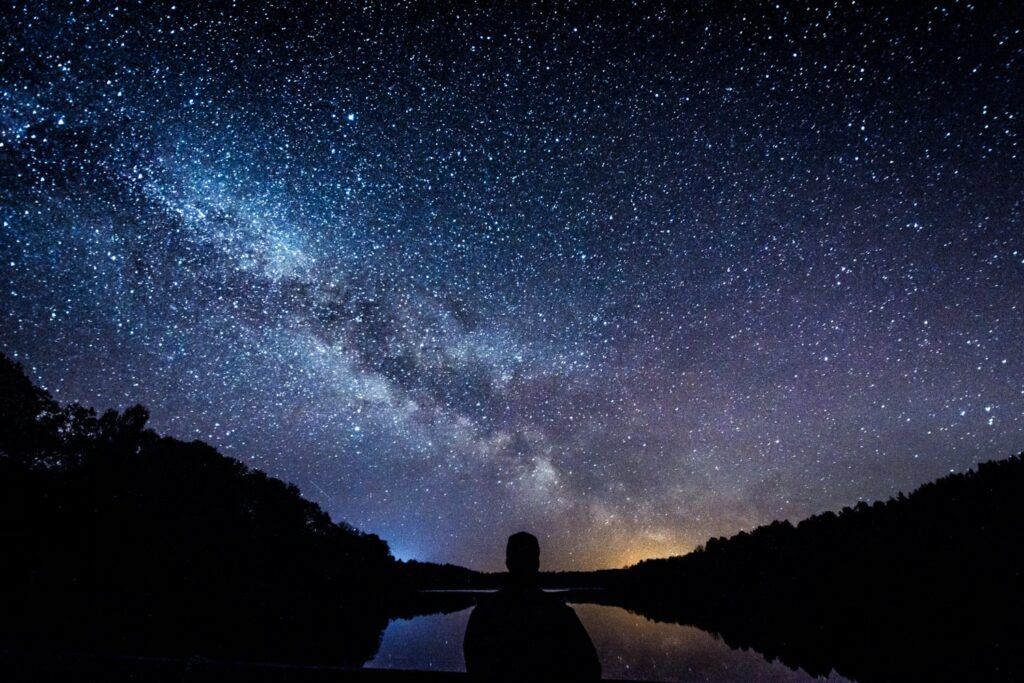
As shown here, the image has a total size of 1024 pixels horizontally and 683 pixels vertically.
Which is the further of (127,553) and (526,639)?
(127,553)

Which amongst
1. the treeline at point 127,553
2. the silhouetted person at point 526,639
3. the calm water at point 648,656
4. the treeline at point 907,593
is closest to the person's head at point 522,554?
the silhouetted person at point 526,639

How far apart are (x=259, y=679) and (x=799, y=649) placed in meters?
27.0

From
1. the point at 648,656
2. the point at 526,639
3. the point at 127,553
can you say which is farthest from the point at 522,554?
the point at 127,553

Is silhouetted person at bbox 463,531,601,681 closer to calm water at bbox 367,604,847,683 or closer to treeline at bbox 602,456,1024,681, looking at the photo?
calm water at bbox 367,604,847,683

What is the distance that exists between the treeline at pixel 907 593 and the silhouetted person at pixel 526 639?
18302 mm

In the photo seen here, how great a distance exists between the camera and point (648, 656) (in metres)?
21.4

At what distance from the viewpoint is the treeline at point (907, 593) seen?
763 inches

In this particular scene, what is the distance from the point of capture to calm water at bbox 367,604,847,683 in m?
16.8

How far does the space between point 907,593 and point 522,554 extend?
49.9 m

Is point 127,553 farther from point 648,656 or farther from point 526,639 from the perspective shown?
point 526,639

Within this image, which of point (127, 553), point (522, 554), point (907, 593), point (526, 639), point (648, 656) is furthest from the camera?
point (907, 593)

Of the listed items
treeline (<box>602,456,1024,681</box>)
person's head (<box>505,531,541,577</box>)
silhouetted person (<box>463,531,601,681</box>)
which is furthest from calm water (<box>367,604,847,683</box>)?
silhouetted person (<box>463,531,601,681</box>)

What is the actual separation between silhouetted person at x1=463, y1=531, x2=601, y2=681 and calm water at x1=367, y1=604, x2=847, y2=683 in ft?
33.2

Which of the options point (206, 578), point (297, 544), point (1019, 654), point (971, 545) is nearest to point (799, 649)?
point (1019, 654)
